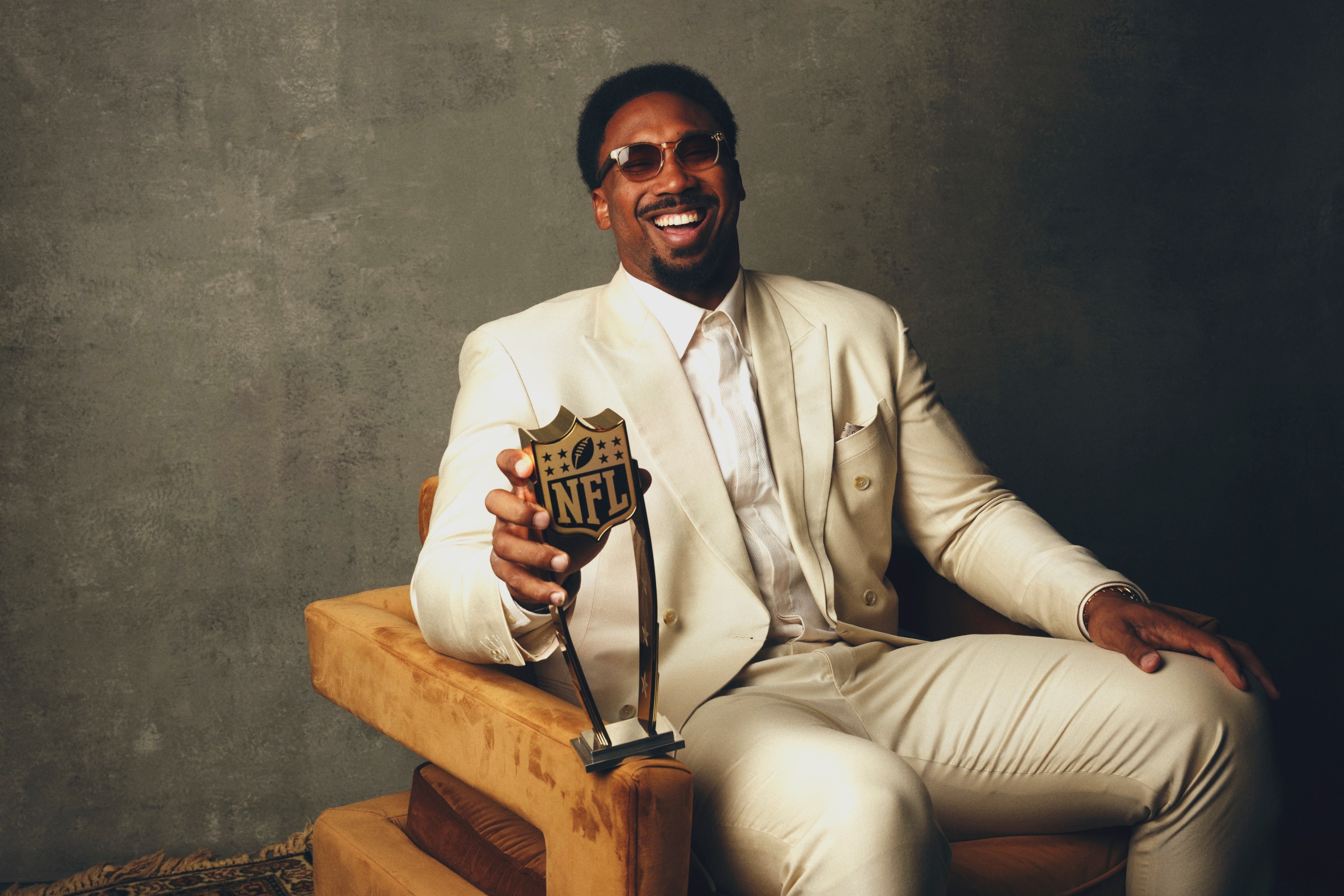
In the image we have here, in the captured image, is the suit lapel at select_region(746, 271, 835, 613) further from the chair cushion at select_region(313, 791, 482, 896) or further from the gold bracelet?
the chair cushion at select_region(313, 791, 482, 896)

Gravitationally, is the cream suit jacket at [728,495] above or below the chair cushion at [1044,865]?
above

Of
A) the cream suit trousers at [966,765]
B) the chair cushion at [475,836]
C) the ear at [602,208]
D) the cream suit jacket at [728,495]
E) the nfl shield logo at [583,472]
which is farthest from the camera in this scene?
the ear at [602,208]

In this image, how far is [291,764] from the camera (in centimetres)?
279

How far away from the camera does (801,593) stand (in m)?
1.75

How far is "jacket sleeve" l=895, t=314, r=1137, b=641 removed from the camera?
1740mm

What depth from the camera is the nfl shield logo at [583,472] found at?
1028 mm

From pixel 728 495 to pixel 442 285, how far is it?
1360 mm

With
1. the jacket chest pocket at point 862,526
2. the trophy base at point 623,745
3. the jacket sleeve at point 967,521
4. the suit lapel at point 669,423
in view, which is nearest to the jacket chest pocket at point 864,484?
the jacket chest pocket at point 862,526

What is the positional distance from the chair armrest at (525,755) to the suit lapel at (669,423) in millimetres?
419

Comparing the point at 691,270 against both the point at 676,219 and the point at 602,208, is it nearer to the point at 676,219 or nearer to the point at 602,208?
the point at 676,219

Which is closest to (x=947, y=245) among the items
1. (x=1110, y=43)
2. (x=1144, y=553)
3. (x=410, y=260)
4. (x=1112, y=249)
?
(x=1112, y=249)

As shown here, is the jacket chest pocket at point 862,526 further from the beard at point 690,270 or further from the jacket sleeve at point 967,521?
the beard at point 690,270

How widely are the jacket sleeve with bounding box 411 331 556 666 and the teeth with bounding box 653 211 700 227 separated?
0.38m

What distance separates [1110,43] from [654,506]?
7.11 feet
